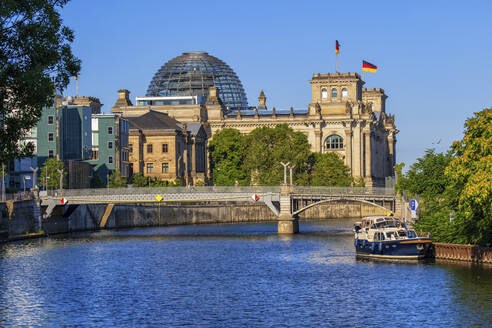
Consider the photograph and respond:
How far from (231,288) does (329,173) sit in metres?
127

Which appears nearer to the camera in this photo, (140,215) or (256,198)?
(256,198)

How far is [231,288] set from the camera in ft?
226

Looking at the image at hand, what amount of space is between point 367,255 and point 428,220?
719cm

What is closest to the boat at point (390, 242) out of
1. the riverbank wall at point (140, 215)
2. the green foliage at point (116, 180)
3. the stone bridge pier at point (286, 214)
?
the stone bridge pier at point (286, 214)

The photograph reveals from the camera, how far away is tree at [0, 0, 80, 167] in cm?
4788

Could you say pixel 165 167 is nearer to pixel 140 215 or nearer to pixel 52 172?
pixel 140 215

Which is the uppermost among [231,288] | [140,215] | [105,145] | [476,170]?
[105,145]

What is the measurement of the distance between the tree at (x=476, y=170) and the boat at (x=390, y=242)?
26.8ft

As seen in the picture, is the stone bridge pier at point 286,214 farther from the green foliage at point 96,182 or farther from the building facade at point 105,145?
the building facade at point 105,145

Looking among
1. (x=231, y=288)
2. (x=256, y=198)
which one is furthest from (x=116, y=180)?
(x=231, y=288)

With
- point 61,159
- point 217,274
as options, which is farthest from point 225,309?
point 61,159

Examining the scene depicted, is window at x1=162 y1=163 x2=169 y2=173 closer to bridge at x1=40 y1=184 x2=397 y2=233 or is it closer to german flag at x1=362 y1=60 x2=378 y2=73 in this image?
german flag at x1=362 y1=60 x2=378 y2=73

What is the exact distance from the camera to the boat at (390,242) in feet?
270

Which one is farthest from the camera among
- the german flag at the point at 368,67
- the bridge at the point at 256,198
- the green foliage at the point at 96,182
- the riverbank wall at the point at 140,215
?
the german flag at the point at 368,67
